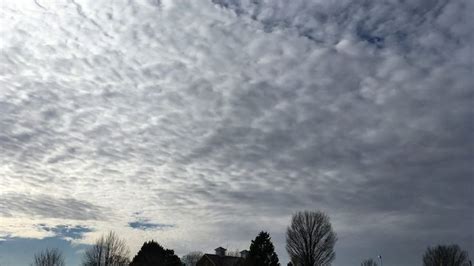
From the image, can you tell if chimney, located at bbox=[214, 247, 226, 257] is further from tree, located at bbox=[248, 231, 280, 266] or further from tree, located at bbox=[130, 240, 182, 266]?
tree, located at bbox=[248, 231, 280, 266]

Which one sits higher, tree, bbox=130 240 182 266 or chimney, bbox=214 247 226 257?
chimney, bbox=214 247 226 257

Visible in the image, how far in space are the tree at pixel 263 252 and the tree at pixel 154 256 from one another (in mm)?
15644

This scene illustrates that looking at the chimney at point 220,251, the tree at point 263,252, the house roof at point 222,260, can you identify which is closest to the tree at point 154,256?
the tree at point 263,252

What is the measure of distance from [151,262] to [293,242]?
83.7 ft

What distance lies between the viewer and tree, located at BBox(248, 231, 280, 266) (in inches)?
2594

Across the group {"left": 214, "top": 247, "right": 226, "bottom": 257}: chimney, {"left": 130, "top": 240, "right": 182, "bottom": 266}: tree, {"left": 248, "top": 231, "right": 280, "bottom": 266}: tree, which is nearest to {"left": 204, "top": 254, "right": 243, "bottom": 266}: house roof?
{"left": 214, "top": 247, "right": 226, "bottom": 257}: chimney

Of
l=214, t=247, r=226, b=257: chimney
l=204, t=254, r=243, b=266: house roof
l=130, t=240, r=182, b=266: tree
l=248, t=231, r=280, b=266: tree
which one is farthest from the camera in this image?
l=214, t=247, r=226, b=257: chimney

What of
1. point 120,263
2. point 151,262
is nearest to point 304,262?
point 151,262

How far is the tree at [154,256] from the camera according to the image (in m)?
74.1

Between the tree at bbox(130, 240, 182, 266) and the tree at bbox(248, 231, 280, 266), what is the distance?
15644mm

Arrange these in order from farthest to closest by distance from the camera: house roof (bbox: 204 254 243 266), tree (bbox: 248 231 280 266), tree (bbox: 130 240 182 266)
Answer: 1. house roof (bbox: 204 254 243 266)
2. tree (bbox: 130 240 182 266)
3. tree (bbox: 248 231 280 266)

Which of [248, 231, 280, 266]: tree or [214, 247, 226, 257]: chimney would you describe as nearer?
[248, 231, 280, 266]: tree

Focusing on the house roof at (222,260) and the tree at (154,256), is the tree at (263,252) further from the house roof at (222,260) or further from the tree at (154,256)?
the house roof at (222,260)

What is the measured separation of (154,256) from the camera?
7456 cm
